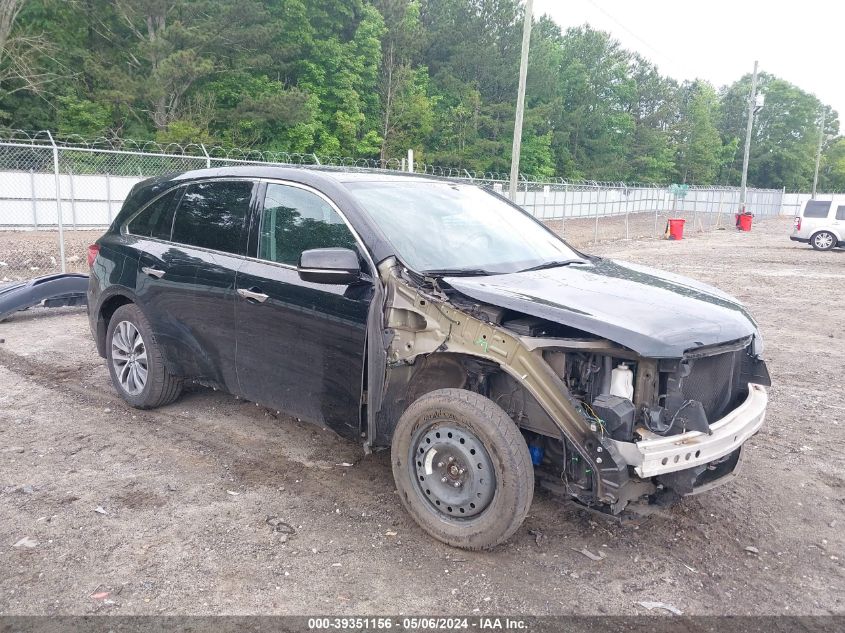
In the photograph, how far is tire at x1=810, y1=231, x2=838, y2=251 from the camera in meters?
24.4

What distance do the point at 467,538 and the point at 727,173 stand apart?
10051 centimetres

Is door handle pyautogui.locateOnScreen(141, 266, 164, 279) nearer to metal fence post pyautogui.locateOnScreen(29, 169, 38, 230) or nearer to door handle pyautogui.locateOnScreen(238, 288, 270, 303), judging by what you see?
door handle pyautogui.locateOnScreen(238, 288, 270, 303)

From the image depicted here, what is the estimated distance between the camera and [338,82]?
1567 inches

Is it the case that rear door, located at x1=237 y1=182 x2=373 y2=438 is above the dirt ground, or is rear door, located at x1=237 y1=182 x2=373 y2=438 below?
above

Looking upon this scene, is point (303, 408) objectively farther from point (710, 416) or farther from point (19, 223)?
point (19, 223)

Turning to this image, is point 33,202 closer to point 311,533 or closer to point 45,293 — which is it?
point 45,293

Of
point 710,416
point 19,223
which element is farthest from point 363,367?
point 19,223

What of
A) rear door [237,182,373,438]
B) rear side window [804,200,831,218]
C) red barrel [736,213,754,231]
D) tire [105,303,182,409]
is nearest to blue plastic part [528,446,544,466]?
rear door [237,182,373,438]

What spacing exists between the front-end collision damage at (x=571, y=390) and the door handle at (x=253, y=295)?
931 millimetres

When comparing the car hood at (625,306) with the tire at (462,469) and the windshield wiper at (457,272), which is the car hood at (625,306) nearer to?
the windshield wiper at (457,272)

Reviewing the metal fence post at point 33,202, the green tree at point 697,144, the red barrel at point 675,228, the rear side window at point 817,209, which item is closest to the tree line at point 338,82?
the metal fence post at point 33,202

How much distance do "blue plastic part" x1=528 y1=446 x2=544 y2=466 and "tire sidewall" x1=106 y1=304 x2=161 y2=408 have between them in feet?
9.88

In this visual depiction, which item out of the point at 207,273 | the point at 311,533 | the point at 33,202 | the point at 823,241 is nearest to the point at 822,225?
the point at 823,241

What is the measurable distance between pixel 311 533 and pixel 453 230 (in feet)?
6.41
